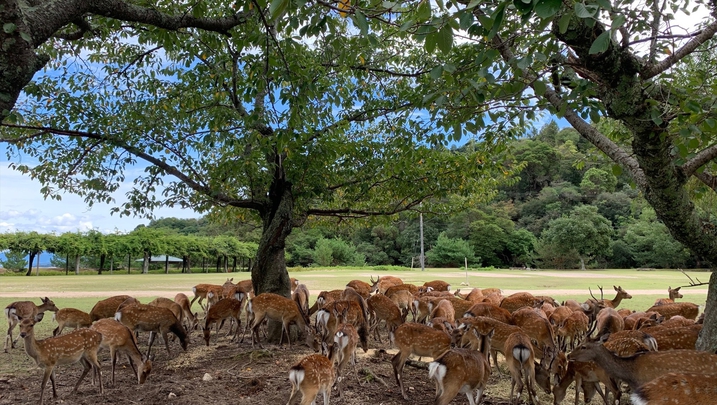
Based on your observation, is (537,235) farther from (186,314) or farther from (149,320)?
(149,320)

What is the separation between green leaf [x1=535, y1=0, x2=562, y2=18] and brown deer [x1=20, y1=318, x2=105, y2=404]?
231 inches

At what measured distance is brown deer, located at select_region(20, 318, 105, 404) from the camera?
4.97 metres

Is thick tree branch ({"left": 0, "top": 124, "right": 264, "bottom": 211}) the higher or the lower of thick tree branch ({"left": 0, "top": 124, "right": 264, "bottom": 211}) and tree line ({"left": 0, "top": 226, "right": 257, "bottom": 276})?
the higher

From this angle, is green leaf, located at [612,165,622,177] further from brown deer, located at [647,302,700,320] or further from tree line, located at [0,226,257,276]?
tree line, located at [0,226,257,276]

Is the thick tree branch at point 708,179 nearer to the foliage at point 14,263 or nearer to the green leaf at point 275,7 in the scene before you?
the green leaf at point 275,7

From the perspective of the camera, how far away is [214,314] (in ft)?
25.6

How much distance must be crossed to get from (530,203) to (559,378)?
2533 inches

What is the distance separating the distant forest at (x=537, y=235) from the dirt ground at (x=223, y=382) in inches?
1342

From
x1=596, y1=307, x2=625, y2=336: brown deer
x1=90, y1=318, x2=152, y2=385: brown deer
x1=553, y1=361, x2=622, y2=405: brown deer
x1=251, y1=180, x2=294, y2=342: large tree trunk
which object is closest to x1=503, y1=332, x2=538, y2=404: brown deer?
x1=553, y1=361, x2=622, y2=405: brown deer

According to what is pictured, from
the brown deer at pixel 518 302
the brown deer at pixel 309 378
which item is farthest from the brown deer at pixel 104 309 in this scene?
the brown deer at pixel 518 302

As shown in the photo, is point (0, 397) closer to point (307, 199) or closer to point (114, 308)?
point (114, 308)

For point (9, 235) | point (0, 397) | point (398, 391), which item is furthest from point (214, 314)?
point (9, 235)

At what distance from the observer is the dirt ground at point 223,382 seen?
16.1ft

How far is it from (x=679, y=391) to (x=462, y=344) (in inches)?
124
